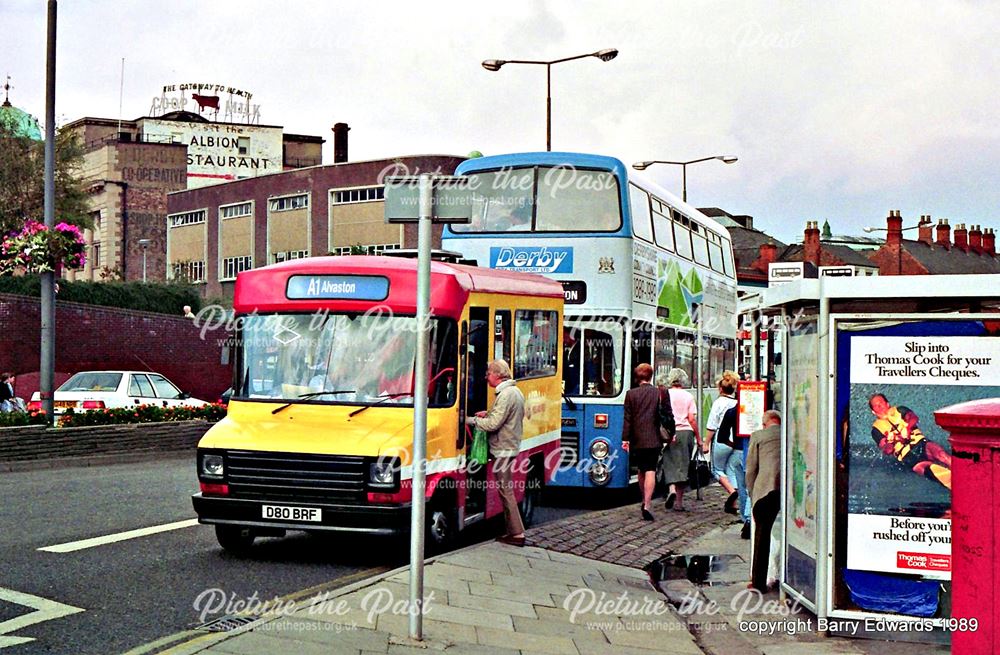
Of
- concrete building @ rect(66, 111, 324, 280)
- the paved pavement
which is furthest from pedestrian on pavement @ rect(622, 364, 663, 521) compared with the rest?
concrete building @ rect(66, 111, 324, 280)

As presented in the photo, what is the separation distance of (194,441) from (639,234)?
430 inches

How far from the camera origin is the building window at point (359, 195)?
63844 mm

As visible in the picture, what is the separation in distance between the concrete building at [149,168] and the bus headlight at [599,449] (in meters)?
60.2

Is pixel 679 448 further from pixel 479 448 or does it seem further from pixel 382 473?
pixel 382 473

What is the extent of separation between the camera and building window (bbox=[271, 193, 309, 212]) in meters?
67.3

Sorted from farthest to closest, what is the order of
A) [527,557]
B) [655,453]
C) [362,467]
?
[655,453] → [527,557] → [362,467]

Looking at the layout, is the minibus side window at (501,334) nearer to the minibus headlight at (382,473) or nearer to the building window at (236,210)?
the minibus headlight at (382,473)

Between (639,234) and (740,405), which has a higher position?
(639,234)

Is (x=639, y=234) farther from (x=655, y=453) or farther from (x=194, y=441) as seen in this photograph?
(x=194, y=441)

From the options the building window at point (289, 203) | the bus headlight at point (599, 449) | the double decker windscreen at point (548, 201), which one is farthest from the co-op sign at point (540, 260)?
the building window at point (289, 203)

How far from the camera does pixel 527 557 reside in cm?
1094

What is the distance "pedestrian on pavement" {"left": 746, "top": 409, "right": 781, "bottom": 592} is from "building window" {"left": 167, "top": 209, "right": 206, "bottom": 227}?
67.5m

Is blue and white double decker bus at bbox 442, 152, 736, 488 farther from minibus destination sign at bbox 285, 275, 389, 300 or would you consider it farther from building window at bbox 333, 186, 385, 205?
building window at bbox 333, 186, 385, 205

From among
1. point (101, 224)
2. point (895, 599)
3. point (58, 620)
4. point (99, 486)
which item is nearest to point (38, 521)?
point (99, 486)
